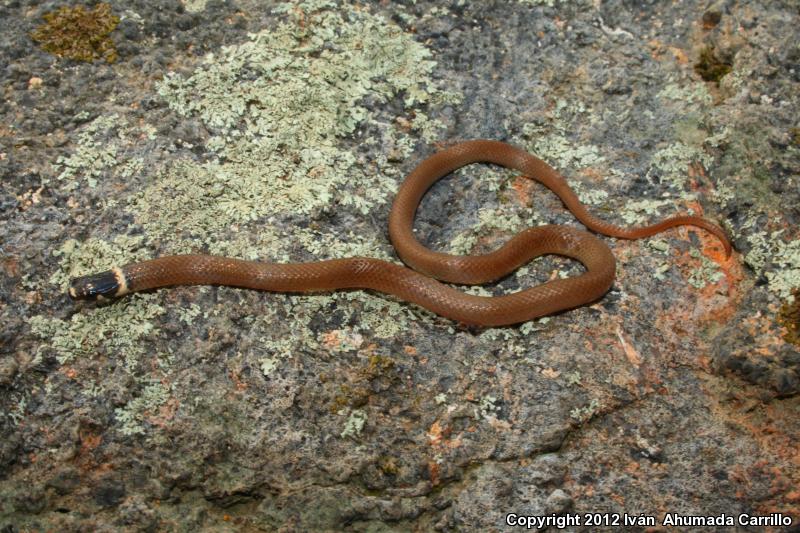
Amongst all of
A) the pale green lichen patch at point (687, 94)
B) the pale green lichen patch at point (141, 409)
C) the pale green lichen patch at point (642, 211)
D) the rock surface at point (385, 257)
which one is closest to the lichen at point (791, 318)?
the rock surface at point (385, 257)

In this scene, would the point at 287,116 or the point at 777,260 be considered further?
the point at 287,116


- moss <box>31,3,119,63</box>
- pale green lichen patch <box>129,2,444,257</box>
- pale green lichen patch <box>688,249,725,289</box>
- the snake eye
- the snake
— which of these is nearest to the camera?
the snake eye

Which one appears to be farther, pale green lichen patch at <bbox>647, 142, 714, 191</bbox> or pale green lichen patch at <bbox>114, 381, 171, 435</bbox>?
pale green lichen patch at <bbox>647, 142, 714, 191</bbox>

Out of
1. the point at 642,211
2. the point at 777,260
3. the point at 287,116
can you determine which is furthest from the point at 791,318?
the point at 287,116

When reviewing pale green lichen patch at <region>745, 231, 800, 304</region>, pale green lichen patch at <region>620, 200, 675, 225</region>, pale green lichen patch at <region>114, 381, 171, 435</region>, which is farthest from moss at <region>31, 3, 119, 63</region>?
pale green lichen patch at <region>745, 231, 800, 304</region>

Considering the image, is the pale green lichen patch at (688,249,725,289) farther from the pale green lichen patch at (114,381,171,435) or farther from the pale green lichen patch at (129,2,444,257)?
the pale green lichen patch at (114,381,171,435)

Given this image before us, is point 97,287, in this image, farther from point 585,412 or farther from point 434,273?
point 585,412

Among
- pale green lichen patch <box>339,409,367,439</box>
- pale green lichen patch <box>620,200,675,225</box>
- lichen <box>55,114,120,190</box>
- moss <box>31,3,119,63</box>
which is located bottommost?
pale green lichen patch <box>339,409,367,439</box>
